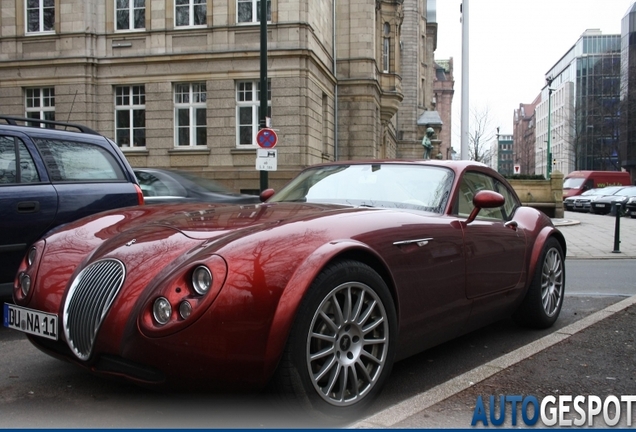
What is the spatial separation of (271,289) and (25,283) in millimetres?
1537

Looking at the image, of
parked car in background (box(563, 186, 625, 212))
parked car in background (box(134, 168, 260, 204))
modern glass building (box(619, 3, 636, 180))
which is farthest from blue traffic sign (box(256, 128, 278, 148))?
modern glass building (box(619, 3, 636, 180))

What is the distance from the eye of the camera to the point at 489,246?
4.22 metres

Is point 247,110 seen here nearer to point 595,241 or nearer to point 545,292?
point 595,241

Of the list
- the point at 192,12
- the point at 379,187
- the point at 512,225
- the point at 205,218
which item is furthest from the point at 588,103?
the point at 205,218

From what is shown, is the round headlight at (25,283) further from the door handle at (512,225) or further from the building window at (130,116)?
the building window at (130,116)

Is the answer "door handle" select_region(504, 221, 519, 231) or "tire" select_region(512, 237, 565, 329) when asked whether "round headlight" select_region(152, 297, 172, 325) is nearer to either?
"door handle" select_region(504, 221, 519, 231)

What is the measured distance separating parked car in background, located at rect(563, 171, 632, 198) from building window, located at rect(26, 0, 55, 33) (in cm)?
2950

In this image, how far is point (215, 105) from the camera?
80.6ft

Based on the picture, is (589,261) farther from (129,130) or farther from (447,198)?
(129,130)

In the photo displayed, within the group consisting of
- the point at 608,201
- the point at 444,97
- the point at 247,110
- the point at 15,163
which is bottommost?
the point at 608,201

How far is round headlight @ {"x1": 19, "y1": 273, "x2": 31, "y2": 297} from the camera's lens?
3418 mm

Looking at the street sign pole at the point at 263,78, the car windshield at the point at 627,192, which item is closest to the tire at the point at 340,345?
the street sign pole at the point at 263,78

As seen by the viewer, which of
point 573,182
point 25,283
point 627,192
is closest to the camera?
point 25,283

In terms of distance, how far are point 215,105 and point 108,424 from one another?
73.6ft
